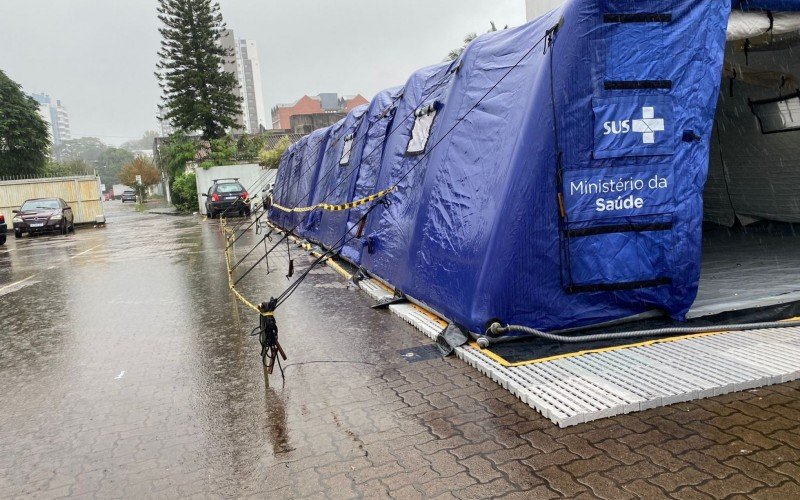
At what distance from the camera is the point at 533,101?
16.1ft

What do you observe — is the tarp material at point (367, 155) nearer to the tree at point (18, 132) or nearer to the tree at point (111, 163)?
the tree at point (18, 132)

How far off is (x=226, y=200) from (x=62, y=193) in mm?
7390

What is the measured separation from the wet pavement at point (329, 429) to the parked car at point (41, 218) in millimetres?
18540

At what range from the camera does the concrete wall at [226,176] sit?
32.6 m

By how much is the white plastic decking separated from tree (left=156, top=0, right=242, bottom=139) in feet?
131

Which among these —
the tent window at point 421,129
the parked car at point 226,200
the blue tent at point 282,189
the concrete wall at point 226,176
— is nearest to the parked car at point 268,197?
the blue tent at point 282,189

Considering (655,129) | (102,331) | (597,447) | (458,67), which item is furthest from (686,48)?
(102,331)

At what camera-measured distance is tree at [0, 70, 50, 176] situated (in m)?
38.4

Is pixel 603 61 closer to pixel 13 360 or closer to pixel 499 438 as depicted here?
pixel 499 438

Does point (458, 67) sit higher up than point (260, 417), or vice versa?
point (458, 67)

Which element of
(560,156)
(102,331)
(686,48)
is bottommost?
(102,331)

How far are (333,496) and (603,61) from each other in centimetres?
398

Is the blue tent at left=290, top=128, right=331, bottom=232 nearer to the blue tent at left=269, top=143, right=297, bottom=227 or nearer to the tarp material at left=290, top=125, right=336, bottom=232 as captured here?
the tarp material at left=290, top=125, right=336, bottom=232

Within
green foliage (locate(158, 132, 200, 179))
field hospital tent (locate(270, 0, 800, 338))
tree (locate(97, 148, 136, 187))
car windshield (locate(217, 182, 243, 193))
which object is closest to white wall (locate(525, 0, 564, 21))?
car windshield (locate(217, 182, 243, 193))
